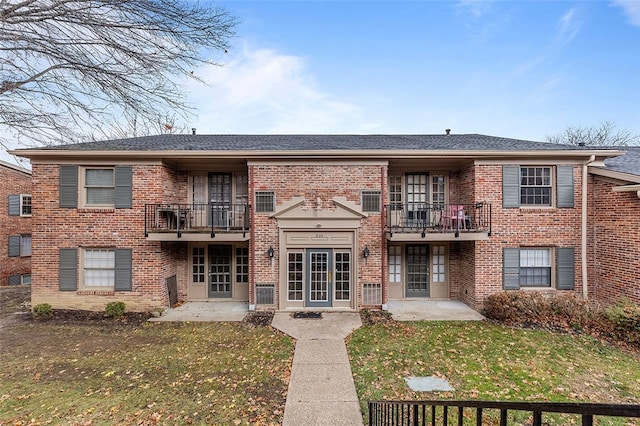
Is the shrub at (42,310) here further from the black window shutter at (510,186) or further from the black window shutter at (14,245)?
the black window shutter at (510,186)

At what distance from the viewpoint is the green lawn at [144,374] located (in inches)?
186

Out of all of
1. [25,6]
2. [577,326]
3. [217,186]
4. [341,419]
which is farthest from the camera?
[217,186]

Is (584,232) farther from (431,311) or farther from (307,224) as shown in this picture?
(307,224)

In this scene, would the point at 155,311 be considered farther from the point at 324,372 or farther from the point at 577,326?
the point at 577,326

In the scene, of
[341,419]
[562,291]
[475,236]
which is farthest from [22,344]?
[562,291]

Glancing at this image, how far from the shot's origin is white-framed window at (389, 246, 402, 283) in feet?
36.3

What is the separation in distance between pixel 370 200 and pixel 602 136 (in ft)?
100

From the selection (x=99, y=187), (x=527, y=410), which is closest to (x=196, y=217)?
(x=99, y=187)

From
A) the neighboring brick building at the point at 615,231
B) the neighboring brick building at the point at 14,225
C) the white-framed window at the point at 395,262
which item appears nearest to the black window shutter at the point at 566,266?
the neighboring brick building at the point at 615,231

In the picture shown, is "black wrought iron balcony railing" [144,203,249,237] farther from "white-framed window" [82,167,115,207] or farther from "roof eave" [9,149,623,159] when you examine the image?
"roof eave" [9,149,623,159]

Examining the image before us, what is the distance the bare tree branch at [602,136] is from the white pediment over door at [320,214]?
27.9m

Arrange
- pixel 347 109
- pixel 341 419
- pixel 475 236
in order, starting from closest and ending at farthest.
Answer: pixel 341 419 < pixel 475 236 < pixel 347 109

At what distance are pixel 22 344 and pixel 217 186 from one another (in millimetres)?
6931

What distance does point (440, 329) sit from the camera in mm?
8133
